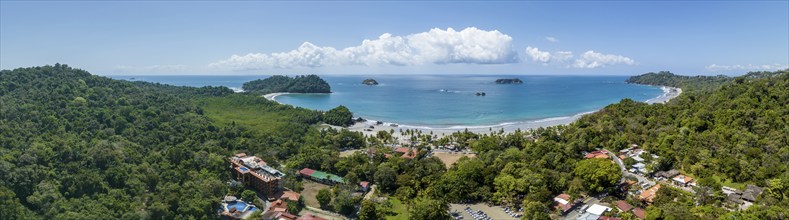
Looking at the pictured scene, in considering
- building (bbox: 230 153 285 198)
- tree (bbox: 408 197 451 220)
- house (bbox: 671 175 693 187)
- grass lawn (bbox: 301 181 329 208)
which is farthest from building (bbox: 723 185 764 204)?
building (bbox: 230 153 285 198)

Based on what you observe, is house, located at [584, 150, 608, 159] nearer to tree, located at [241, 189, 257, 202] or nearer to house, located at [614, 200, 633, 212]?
Result: house, located at [614, 200, 633, 212]

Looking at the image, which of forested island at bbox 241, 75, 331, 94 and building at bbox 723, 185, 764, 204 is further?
forested island at bbox 241, 75, 331, 94

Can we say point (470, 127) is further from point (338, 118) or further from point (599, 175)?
point (599, 175)

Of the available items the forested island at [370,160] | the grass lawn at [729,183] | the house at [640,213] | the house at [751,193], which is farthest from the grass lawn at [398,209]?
the grass lawn at [729,183]

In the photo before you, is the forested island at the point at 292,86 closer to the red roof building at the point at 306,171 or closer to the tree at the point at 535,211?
the red roof building at the point at 306,171

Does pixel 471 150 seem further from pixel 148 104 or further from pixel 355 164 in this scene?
pixel 148 104

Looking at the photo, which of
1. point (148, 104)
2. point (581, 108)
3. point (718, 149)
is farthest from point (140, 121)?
point (581, 108)

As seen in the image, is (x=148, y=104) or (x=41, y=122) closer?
(x=41, y=122)
